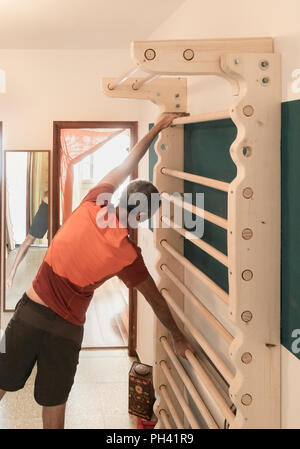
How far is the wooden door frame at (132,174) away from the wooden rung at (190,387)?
176cm

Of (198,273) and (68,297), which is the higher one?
(198,273)

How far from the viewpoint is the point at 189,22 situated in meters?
2.68

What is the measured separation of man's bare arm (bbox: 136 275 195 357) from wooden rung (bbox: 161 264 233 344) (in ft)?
0.36

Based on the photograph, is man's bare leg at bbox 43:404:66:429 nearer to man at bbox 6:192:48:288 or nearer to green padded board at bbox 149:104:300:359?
green padded board at bbox 149:104:300:359

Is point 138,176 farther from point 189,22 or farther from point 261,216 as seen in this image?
point 261,216

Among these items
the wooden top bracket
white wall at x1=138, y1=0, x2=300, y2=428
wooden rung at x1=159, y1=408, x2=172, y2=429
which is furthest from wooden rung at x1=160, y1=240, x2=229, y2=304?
wooden rung at x1=159, y1=408, x2=172, y2=429

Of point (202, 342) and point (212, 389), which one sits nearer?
point (212, 389)

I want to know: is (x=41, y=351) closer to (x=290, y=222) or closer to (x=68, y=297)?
(x=68, y=297)

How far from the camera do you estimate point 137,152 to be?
2.54m

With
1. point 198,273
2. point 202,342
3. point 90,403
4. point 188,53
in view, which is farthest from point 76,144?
point 188,53

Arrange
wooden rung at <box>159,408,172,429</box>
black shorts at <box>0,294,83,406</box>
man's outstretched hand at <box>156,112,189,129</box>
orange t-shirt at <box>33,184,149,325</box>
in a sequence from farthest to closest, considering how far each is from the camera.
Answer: wooden rung at <box>159,408,172,429</box> → man's outstretched hand at <box>156,112,189,129</box> → black shorts at <box>0,294,83,406</box> → orange t-shirt at <box>33,184,149,325</box>

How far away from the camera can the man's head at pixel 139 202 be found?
231 centimetres

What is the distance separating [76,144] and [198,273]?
2619 mm

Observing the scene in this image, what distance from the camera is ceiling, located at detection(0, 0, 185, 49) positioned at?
2994mm
